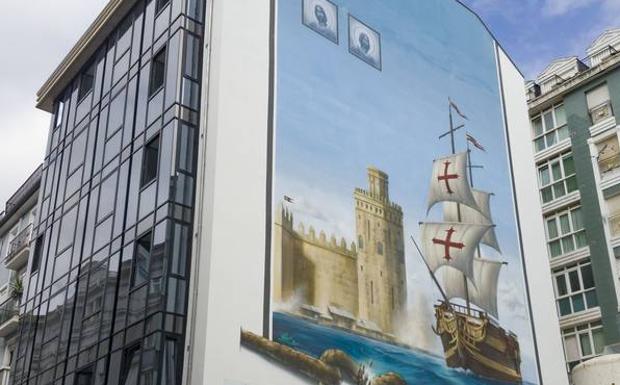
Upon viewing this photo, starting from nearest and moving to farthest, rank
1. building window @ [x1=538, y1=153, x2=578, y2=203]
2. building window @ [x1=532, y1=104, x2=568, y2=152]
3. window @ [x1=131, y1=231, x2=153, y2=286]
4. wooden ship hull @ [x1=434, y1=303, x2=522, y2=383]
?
window @ [x1=131, y1=231, x2=153, y2=286] → wooden ship hull @ [x1=434, y1=303, x2=522, y2=383] → building window @ [x1=538, y1=153, x2=578, y2=203] → building window @ [x1=532, y1=104, x2=568, y2=152]

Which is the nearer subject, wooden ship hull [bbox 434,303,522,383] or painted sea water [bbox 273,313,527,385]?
painted sea water [bbox 273,313,527,385]

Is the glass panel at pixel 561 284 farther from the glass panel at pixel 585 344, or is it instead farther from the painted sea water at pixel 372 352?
the painted sea water at pixel 372 352

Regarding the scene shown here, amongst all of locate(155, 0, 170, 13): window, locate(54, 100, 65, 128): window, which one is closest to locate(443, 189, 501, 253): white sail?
locate(155, 0, 170, 13): window

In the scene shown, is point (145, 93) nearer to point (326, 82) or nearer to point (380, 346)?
point (326, 82)

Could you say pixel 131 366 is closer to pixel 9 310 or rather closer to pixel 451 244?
pixel 451 244

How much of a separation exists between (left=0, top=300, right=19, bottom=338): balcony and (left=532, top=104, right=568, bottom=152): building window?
26334 mm

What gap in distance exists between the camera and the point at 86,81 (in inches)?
1268

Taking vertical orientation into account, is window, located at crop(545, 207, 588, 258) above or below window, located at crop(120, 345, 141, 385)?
above

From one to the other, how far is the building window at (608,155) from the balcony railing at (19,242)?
2700 centimetres

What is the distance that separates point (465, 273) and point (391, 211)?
4.36 meters

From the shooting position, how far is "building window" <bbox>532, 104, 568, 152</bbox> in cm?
4197

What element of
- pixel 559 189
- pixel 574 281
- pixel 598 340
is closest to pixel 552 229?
pixel 559 189

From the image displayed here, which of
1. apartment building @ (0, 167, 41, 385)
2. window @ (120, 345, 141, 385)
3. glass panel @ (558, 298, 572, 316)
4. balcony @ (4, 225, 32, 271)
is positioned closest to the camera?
window @ (120, 345, 141, 385)

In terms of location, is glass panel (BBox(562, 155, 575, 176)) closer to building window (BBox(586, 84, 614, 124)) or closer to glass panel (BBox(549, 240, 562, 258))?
building window (BBox(586, 84, 614, 124))
